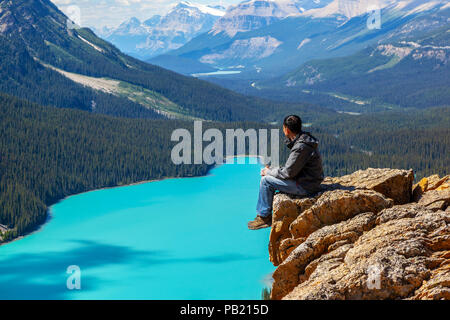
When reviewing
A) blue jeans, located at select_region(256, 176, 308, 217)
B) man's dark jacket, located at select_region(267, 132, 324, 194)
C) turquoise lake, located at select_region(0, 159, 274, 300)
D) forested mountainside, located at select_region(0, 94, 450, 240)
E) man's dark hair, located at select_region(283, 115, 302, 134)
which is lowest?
A: blue jeans, located at select_region(256, 176, 308, 217)

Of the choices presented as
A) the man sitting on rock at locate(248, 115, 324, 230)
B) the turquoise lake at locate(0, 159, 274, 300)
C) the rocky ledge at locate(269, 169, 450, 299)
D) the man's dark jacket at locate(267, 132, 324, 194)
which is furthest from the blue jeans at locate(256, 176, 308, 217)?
the turquoise lake at locate(0, 159, 274, 300)

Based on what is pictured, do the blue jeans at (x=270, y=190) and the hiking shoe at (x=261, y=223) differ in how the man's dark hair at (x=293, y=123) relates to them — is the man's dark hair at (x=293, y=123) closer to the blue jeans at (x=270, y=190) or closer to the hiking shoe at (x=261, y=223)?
the blue jeans at (x=270, y=190)

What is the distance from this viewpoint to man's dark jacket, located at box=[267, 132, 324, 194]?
25.0 metres

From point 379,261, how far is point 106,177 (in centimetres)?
14012

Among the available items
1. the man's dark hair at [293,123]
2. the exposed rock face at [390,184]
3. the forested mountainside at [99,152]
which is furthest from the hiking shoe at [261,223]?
the forested mountainside at [99,152]

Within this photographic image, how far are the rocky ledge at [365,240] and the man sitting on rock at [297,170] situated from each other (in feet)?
1.75

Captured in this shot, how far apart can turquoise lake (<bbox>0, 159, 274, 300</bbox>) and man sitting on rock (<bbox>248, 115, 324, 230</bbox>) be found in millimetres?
46290

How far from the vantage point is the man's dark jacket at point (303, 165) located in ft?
82.0

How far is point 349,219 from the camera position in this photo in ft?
82.3

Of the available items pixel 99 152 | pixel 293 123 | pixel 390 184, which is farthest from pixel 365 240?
pixel 99 152

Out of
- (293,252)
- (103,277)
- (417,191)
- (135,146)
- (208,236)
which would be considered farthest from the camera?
(135,146)

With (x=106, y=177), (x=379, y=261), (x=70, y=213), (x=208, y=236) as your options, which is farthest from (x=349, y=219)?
(x=106, y=177)

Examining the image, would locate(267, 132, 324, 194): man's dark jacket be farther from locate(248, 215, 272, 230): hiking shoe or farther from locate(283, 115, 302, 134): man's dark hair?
locate(248, 215, 272, 230): hiking shoe
